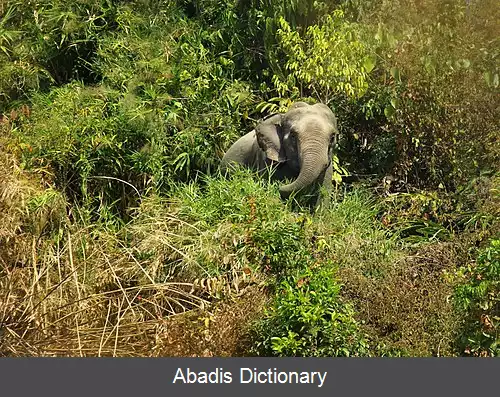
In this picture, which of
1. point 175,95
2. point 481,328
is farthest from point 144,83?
point 481,328

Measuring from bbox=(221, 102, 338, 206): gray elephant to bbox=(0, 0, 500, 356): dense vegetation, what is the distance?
236mm

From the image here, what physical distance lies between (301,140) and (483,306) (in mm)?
3034

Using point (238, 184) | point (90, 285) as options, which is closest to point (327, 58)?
point (238, 184)

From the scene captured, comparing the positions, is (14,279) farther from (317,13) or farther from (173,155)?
(317,13)

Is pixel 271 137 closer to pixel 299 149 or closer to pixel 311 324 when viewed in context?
pixel 299 149

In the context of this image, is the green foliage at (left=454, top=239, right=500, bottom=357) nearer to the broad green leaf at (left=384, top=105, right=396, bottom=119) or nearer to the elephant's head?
the elephant's head

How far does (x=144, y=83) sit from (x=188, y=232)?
2.82m

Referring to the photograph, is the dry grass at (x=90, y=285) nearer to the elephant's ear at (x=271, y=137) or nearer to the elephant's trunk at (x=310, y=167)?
the elephant's trunk at (x=310, y=167)

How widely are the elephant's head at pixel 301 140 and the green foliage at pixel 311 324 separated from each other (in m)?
2.27

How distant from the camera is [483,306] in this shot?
7.14m

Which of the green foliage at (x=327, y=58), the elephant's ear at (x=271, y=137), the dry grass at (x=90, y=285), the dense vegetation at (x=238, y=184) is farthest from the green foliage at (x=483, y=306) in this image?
the green foliage at (x=327, y=58)

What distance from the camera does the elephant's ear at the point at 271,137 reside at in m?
9.94

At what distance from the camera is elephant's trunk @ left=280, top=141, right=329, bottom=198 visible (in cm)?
949

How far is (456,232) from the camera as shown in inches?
372
